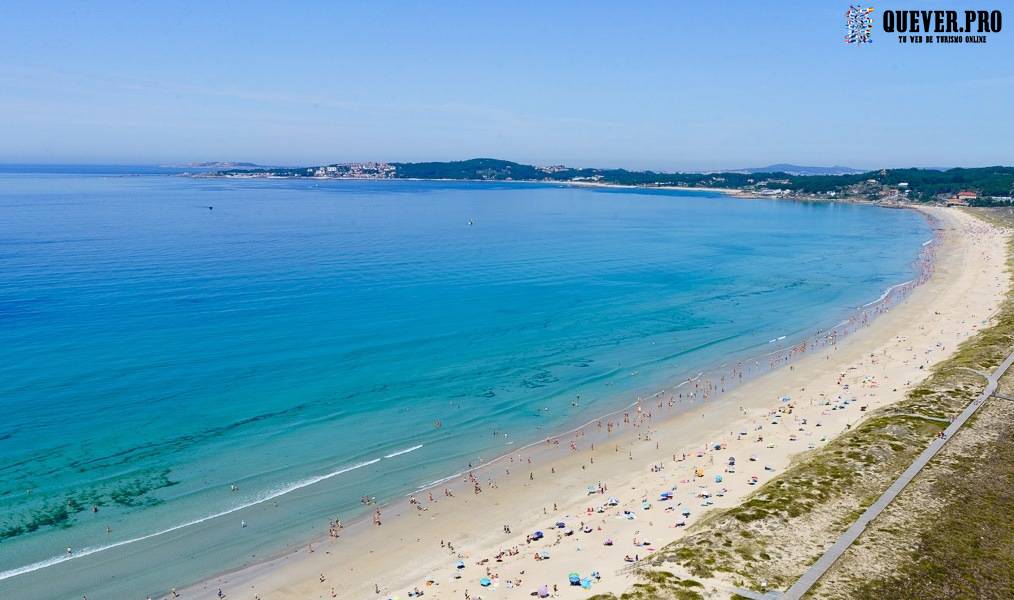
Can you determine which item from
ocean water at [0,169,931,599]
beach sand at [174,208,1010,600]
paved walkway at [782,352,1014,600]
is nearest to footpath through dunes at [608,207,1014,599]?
paved walkway at [782,352,1014,600]

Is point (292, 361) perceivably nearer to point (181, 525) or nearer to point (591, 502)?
point (181, 525)

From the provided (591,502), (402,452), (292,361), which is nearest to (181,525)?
(402,452)

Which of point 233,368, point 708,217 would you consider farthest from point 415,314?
point 708,217

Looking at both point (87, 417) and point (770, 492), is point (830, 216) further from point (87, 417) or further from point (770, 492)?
point (87, 417)

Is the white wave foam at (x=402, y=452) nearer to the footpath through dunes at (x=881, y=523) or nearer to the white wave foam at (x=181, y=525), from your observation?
the white wave foam at (x=181, y=525)

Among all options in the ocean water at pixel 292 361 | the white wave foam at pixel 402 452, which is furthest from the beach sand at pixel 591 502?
the white wave foam at pixel 402 452

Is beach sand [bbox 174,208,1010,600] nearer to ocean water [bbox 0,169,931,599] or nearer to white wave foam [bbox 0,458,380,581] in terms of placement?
ocean water [bbox 0,169,931,599]
